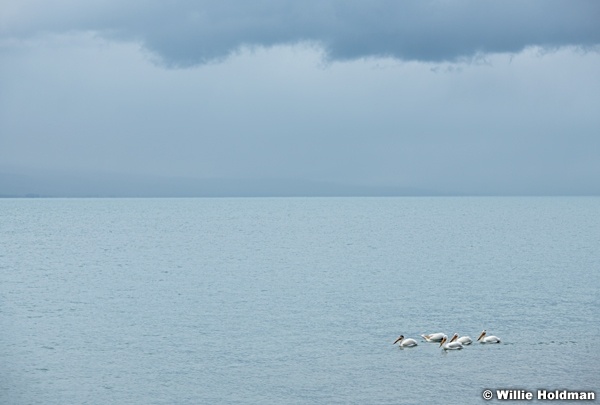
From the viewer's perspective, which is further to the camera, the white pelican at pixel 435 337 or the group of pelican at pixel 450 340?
the white pelican at pixel 435 337

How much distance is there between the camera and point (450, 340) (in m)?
47.8

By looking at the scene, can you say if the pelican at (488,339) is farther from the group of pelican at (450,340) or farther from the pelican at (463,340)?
the pelican at (463,340)

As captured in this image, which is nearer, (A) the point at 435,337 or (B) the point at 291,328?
(A) the point at 435,337

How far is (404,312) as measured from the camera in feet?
193

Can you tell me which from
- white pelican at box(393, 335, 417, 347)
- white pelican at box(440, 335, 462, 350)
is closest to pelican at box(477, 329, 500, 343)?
white pelican at box(440, 335, 462, 350)

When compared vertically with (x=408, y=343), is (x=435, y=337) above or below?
above

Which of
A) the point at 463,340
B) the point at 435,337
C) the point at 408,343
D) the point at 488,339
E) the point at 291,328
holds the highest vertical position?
the point at 291,328

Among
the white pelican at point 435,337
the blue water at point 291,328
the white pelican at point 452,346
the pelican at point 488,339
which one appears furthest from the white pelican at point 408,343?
the pelican at point 488,339

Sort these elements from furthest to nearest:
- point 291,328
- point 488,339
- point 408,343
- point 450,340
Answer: point 291,328 < point 450,340 < point 488,339 < point 408,343

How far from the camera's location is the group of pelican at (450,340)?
45.8 m

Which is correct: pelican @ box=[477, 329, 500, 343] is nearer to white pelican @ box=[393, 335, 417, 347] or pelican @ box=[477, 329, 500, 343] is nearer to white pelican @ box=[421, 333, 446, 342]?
white pelican @ box=[421, 333, 446, 342]

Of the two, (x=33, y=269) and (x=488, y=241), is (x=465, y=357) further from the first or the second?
(x=488, y=241)

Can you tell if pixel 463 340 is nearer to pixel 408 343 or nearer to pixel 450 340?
pixel 450 340

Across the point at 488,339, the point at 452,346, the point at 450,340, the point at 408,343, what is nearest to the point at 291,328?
the point at 408,343
